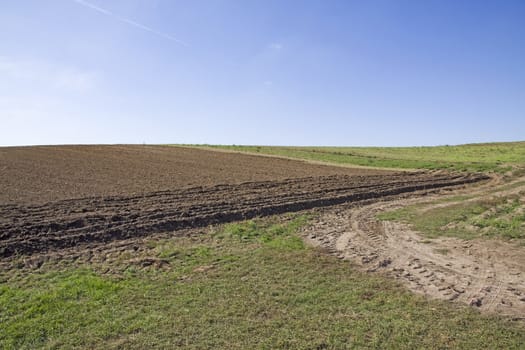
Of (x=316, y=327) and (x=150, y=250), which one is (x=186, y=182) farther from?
(x=316, y=327)

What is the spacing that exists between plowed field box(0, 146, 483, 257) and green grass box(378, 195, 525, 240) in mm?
3693

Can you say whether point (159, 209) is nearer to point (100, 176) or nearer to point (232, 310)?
point (232, 310)

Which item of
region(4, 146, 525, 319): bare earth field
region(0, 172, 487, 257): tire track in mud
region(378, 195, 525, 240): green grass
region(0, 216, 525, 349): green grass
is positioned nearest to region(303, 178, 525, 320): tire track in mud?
region(4, 146, 525, 319): bare earth field

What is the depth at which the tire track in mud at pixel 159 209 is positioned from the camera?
11.0 meters

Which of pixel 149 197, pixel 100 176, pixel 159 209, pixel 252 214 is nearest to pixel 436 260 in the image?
pixel 252 214

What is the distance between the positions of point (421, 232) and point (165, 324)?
890 centimetres

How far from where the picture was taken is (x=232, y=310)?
641 cm

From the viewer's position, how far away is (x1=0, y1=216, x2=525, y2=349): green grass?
552 centimetres

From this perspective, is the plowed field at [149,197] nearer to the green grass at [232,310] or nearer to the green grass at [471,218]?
the green grass at [232,310]

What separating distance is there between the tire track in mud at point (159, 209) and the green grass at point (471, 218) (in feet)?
12.1

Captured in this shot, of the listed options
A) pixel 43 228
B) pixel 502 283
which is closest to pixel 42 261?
pixel 43 228

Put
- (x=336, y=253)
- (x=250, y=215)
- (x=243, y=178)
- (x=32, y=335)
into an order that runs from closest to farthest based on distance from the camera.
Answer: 1. (x=32, y=335)
2. (x=336, y=253)
3. (x=250, y=215)
4. (x=243, y=178)

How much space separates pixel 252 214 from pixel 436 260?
706cm

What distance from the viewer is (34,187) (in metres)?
18.8
